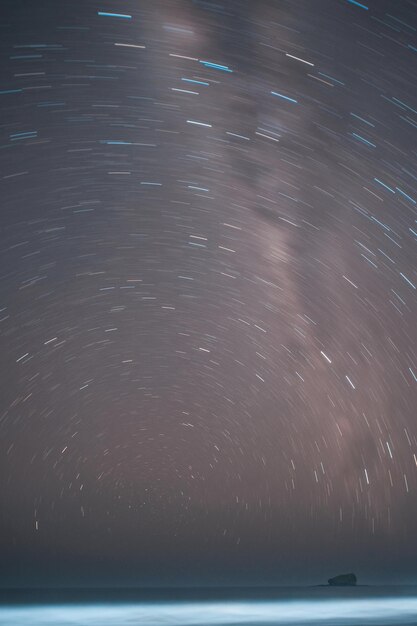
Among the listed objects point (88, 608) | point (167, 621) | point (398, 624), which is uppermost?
point (88, 608)

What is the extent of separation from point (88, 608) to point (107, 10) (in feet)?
48.3

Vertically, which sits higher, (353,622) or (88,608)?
(88,608)

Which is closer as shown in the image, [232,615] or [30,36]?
[30,36]

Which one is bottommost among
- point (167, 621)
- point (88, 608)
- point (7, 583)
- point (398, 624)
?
point (398, 624)

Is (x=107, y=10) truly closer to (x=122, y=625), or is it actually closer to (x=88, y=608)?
(x=122, y=625)

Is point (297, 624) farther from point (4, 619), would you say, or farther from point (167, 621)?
point (4, 619)

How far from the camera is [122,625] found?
44.5 feet

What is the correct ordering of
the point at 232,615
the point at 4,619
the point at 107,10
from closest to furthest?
the point at 107,10 → the point at 4,619 → the point at 232,615

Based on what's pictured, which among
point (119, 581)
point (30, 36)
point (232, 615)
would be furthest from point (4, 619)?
point (119, 581)

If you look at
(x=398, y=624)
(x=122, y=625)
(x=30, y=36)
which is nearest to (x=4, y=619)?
(x=122, y=625)

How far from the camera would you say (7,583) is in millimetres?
33125

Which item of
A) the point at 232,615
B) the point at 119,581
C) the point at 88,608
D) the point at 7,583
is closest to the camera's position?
the point at 232,615

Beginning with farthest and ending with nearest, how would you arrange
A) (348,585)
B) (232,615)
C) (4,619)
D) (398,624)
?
(348,585)
(232,615)
(4,619)
(398,624)

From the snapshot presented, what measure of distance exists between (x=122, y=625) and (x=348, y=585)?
3267cm
